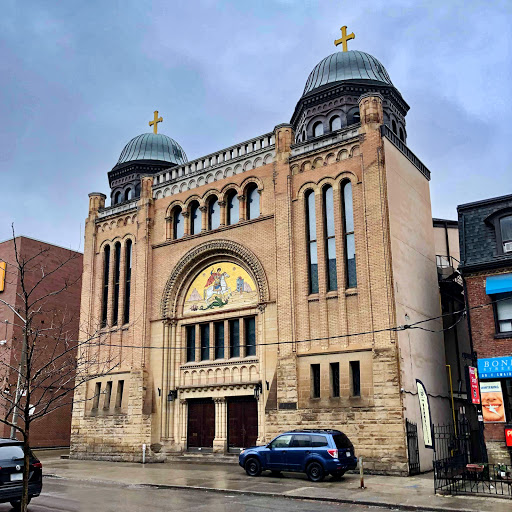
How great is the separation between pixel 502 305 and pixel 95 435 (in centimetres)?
2305

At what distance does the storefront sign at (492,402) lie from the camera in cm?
2095

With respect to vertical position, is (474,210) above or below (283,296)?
above

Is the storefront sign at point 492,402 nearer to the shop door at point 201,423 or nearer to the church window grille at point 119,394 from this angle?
the shop door at point 201,423

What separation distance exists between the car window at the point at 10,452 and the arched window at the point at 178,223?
63.9 feet

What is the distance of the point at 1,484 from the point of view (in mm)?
13922

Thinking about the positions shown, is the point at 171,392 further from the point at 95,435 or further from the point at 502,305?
the point at 502,305

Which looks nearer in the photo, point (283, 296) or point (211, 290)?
point (283, 296)

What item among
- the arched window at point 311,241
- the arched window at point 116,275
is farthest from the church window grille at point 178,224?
the arched window at point 311,241

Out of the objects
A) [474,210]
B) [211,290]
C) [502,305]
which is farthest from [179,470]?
[474,210]

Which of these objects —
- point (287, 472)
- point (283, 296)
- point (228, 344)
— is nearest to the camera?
point (287, 472)

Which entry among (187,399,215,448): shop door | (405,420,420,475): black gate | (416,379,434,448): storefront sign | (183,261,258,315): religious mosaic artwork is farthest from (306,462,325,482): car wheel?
(183,261,258,315): religious mosaic artwork

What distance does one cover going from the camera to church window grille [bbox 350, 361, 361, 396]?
2436 centimetres

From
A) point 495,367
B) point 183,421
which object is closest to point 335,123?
point 495,367

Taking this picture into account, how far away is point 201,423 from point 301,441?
1039 centimetres
